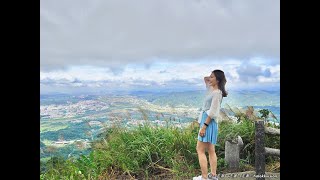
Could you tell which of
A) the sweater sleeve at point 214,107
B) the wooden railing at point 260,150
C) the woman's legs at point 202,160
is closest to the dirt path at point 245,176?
the wooden railing at point 260,150

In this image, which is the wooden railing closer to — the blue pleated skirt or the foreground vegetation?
the foreground vegetation

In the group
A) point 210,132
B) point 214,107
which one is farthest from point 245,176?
Result: point 214,107

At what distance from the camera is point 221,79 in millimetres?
4141

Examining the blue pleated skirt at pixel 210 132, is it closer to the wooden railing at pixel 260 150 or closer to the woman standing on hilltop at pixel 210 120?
the woman standing on hilltop at pixel 210 120

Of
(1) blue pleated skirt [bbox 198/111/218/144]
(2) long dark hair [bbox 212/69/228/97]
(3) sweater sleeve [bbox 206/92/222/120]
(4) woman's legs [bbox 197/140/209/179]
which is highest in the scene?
(2) long dark hair [bbox 212/69/228/97]

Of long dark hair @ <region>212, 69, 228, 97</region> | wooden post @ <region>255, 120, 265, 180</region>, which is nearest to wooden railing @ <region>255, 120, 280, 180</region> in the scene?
wooden post @ <region>255, 120, 265, 180</region>

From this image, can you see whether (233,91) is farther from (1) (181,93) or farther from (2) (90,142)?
(2) (90,142)

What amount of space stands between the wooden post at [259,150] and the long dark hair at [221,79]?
0.47m

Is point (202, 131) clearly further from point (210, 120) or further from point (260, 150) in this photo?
point (260, 150)

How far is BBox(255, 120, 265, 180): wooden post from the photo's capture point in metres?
4.31

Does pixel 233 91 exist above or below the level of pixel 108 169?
above
